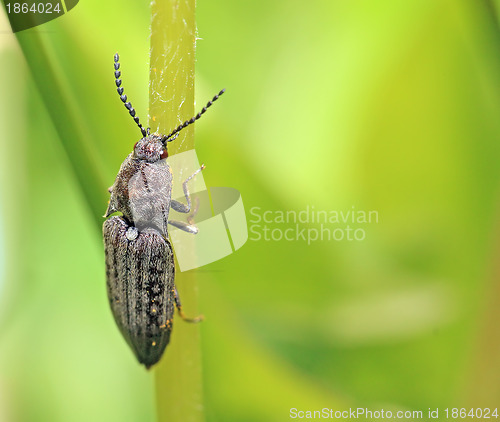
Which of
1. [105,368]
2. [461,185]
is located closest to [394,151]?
[461,185]

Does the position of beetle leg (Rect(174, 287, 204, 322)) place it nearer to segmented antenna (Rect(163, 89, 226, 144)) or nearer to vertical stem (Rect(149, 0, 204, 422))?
vertical stem (Rect(149, 0, 204, 422))

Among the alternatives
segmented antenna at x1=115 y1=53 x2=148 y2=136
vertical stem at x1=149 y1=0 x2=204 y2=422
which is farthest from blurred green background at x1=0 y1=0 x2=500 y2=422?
vertical stem at x1=149 y1=0 x2=204 y2=422

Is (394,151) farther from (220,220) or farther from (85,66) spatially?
(85,66)

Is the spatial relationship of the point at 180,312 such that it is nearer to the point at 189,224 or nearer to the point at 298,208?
the point at 189,224

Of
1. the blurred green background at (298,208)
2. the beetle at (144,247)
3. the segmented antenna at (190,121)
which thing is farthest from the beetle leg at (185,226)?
the segmented antenna at (190,121)

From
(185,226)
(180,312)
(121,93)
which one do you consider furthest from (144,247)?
(121,93)
